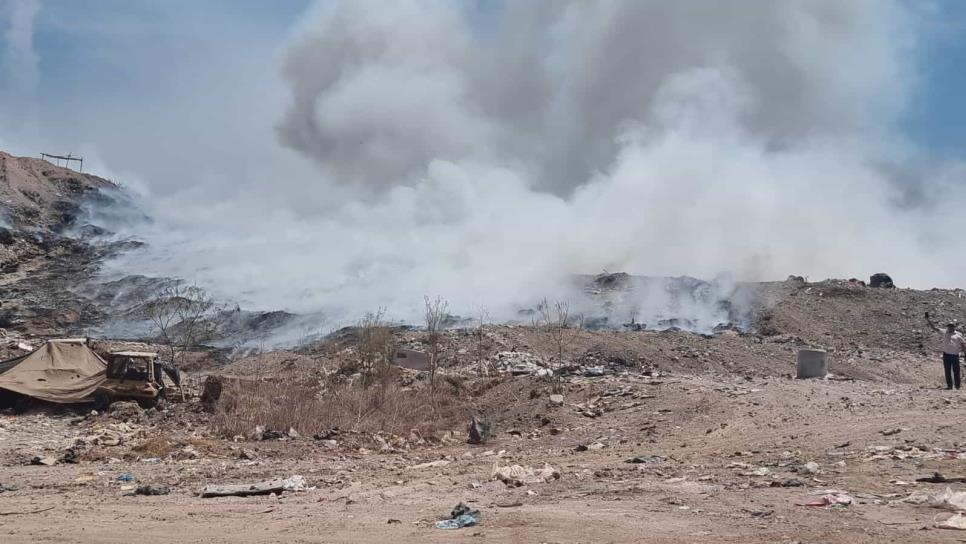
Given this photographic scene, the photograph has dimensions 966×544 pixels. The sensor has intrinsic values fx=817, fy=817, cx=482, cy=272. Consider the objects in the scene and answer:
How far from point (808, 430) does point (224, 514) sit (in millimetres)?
7409

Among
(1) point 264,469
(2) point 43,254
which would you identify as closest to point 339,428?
(1) point 264,469

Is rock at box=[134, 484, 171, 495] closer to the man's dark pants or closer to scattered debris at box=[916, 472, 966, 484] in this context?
scattered debris at box=[916, 472, 966, 484]

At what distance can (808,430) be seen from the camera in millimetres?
10703

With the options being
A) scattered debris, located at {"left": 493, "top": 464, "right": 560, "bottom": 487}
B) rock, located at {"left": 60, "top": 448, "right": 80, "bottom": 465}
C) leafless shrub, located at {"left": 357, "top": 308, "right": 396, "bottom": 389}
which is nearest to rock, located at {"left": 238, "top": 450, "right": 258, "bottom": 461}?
rock, located at {"left": 60, "top": 448, "right": 80, "bottom": 465}

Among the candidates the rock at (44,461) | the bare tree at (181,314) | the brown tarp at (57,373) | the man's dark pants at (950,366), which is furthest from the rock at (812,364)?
the bare tree at (181,314)

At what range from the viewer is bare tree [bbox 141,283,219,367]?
30.6m

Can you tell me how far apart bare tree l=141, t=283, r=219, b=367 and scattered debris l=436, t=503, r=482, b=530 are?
23286 mm

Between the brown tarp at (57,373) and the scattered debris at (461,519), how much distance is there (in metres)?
11.7

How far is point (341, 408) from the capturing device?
14.4m

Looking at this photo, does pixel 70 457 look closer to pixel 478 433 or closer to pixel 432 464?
pixel 432 464

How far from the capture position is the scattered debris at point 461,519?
6.44 m

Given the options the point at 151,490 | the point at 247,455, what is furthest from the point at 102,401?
the point at 151,490

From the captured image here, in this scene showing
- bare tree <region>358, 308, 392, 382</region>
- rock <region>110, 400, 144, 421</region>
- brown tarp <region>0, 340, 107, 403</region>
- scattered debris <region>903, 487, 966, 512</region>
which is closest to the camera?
scattered debris <region>903, 487, 966, 512</region>

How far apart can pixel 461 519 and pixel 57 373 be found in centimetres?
1276
